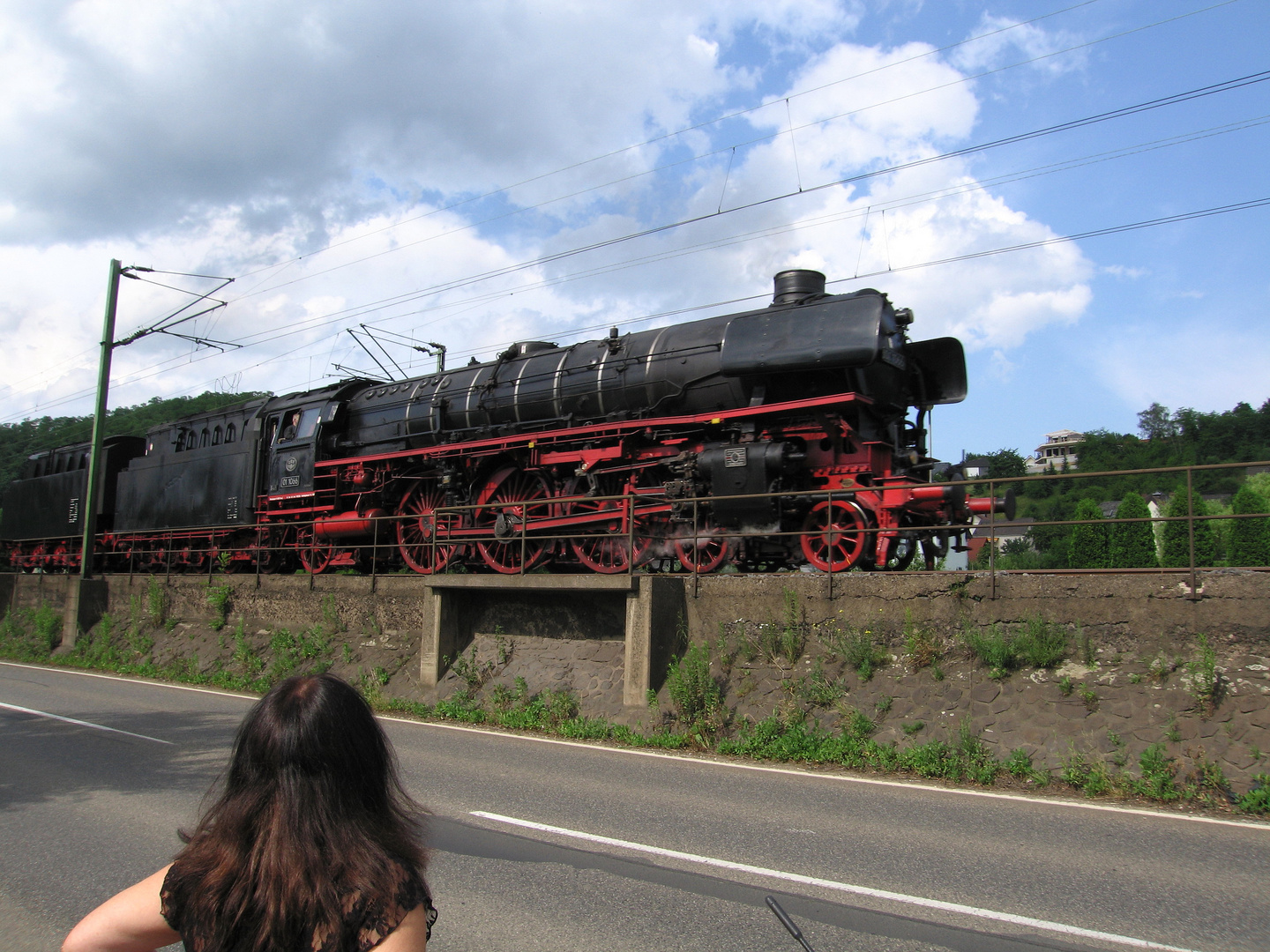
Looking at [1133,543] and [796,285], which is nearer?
[796,285]

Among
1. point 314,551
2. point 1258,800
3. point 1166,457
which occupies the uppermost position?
point 1166,457

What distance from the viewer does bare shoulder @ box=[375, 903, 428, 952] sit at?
1.60m

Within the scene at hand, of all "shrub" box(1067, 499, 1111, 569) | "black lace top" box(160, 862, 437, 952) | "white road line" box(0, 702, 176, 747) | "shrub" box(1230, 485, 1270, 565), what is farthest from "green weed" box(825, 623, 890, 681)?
"shrub" box(1067, 499, 1111, 569)

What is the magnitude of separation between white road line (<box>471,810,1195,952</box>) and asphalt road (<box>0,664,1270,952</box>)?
2 cm

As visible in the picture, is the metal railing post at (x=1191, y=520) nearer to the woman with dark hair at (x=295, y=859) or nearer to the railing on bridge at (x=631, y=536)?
the railing on bridge at (x=631, y=536)

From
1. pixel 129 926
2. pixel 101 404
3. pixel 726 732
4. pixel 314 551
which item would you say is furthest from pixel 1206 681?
pixel 101 404

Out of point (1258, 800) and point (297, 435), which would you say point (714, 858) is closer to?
point (1258, 800)

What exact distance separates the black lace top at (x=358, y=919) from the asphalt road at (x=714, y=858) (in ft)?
7.26

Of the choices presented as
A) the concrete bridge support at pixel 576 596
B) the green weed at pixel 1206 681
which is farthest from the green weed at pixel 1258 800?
the concrete bridge support at pixel 576 596

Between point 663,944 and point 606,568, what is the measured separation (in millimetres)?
8009

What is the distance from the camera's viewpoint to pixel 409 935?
1.64 metres

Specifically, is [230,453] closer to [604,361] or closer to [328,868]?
[604,361]

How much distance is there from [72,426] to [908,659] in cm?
6840

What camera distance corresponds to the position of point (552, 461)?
1286 cm
